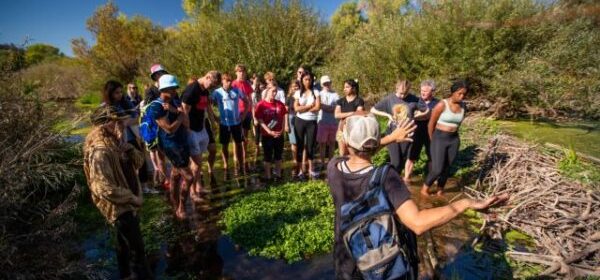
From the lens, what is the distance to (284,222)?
495cm

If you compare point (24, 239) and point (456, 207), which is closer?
point (456, 207)

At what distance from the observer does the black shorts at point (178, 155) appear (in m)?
4.88

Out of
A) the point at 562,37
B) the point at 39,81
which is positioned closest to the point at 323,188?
the point at 39,81

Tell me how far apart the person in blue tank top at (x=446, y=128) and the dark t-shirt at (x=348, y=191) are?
3.66m

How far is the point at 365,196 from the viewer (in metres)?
2.04

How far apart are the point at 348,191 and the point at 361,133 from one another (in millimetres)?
390

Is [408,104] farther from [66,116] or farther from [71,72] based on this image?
[71,72]

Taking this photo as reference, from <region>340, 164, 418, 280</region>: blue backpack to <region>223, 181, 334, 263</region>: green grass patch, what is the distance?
7.48 ft

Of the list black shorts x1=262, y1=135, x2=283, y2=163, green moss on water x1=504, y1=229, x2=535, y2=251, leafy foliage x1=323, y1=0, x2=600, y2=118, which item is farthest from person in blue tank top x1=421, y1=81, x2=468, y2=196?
leafy foliage x1=323, y1=0, x2=600, y2=118

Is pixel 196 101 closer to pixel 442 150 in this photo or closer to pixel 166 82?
pixel 166 82

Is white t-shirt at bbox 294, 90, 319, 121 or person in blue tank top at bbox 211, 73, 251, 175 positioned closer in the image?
white t-shirt at bbox 294, 90, 319, 121

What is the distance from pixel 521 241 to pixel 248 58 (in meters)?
13.7

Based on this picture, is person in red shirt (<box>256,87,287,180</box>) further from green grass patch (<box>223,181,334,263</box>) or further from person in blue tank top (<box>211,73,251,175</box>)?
green grass patch (<box>223,181,334,263</box>)

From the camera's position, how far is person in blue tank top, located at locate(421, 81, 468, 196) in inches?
207
